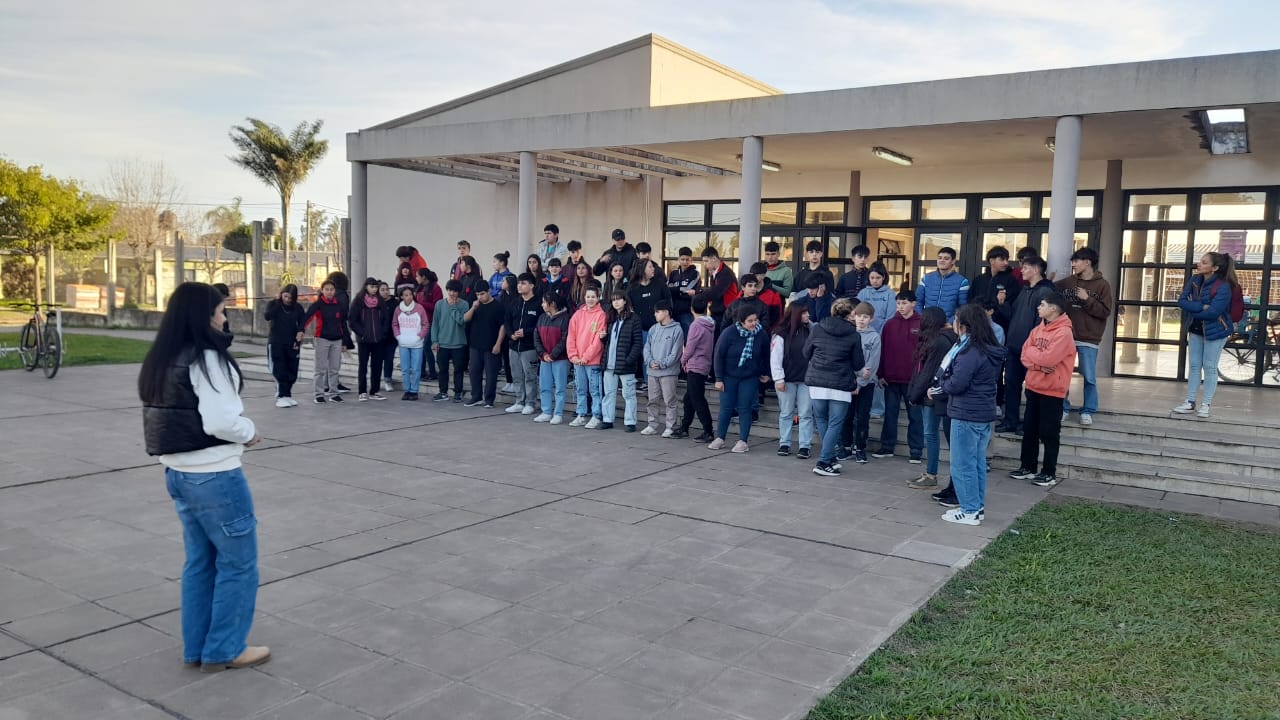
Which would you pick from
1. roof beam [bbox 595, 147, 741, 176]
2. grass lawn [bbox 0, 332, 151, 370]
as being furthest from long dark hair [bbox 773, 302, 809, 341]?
grass lawn [bbox 0, 332, 151, 370]

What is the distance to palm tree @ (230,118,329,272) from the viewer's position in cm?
3544

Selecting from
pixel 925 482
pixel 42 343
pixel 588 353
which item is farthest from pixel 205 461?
pixel 42 343

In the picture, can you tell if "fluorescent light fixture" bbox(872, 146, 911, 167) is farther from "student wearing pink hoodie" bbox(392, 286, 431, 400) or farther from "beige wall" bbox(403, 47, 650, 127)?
"student wearing pink hoodie" bbox(392, 286, 431, 400)

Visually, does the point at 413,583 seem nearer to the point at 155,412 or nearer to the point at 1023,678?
the point at 155,412

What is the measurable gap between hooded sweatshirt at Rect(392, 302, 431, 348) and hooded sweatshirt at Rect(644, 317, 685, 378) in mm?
4119

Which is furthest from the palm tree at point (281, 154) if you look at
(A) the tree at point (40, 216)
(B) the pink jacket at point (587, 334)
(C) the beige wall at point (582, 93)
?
(B) the pink jacket at point (587, 334)

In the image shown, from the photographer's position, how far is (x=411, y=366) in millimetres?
13344

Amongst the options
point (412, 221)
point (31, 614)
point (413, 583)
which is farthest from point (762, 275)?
point (412, 221)

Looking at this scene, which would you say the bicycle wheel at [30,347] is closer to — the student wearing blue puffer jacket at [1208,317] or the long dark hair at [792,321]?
the long dark hair at [792,321]

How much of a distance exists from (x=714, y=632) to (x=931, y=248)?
11.6m

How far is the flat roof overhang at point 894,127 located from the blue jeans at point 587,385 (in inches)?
148

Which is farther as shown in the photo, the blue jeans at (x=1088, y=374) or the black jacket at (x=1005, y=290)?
the black jacket at (x=1005, y=290)

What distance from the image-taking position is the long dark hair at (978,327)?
7.09 metres

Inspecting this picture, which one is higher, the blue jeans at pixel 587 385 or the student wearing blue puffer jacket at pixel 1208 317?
the student wearing blue puffer jacket at pixel 1208 317
